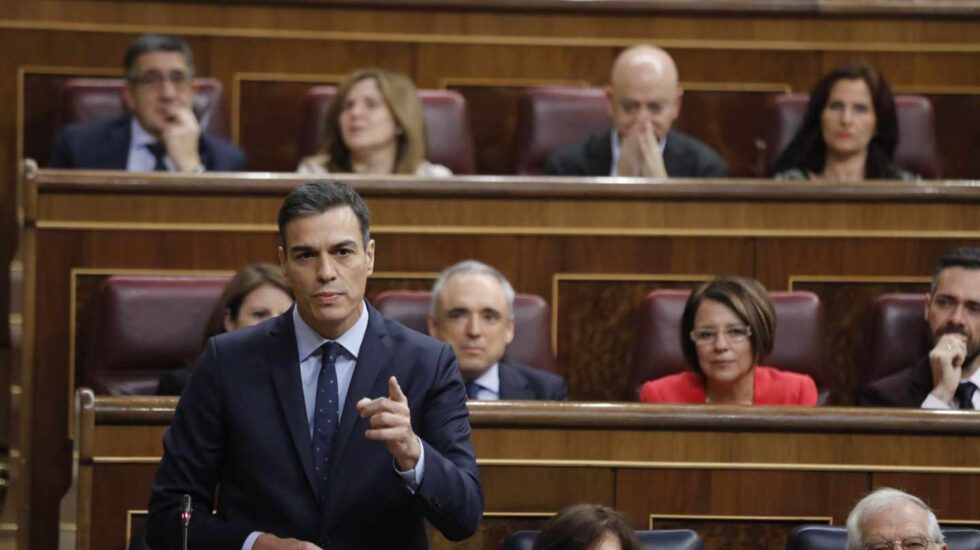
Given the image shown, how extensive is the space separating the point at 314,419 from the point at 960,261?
0.93m

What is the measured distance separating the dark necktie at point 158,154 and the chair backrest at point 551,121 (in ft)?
1.67

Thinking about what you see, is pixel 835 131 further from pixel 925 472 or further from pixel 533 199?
pixel 925 472

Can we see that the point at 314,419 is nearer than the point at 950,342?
Yes

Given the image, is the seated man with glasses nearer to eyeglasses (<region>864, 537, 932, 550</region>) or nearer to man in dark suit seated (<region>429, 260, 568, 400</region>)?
man in dark suit seated (<region>429, 260, 568, 400</region>)

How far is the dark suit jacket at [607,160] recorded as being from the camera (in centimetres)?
239

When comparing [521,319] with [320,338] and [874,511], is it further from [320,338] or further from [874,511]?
[320,338]

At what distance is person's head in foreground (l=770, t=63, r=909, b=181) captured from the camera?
2.35 meters

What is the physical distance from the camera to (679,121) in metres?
2.67

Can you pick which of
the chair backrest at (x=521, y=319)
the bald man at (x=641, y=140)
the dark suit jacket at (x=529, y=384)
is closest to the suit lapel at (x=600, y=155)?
the bald man at (x=641, y=140)

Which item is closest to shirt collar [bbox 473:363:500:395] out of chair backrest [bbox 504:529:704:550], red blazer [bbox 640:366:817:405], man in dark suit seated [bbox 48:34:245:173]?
red blazer [bbox 640:366:817:405]

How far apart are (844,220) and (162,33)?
3.38 ft

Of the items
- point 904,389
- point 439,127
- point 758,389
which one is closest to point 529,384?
point 758,389

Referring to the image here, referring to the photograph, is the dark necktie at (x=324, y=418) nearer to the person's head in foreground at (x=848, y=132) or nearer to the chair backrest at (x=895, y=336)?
the chair backrest at (x=895, y=336)

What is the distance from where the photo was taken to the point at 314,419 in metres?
1.25
